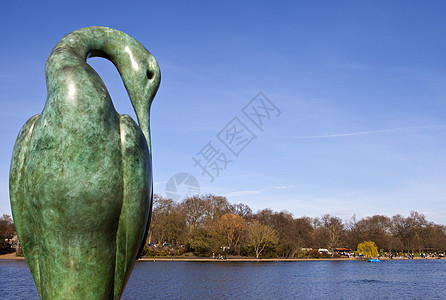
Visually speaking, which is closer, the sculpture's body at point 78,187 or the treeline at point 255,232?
the sculpture's body at point 78,187

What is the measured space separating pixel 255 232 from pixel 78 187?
5191 cm

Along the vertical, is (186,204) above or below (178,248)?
above

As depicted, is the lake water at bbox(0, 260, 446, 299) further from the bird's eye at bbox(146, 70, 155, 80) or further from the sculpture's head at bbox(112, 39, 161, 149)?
the bird's eye at bbox(146, 70, 155, 80)

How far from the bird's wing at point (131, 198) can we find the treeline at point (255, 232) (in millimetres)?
49758

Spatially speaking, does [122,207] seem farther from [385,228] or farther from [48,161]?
[385,228]

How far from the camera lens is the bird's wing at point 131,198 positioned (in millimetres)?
4488

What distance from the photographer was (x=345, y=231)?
277 ft

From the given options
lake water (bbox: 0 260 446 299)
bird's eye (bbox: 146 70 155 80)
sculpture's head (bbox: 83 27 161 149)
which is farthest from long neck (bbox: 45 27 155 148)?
lake water (bbox: 0 260 446 299)

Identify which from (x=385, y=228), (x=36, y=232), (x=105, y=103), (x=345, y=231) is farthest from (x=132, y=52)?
(x=385, y=228)

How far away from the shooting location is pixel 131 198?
177 inches

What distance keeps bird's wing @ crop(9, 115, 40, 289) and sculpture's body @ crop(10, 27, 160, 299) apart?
0.04 ft

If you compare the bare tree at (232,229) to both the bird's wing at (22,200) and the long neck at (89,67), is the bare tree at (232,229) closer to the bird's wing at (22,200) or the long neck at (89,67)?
the long neck at (89,67)

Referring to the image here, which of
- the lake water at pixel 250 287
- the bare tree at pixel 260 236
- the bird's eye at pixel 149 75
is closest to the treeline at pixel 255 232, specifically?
the bare tree at pixel 260 236

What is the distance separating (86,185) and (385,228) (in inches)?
3656
